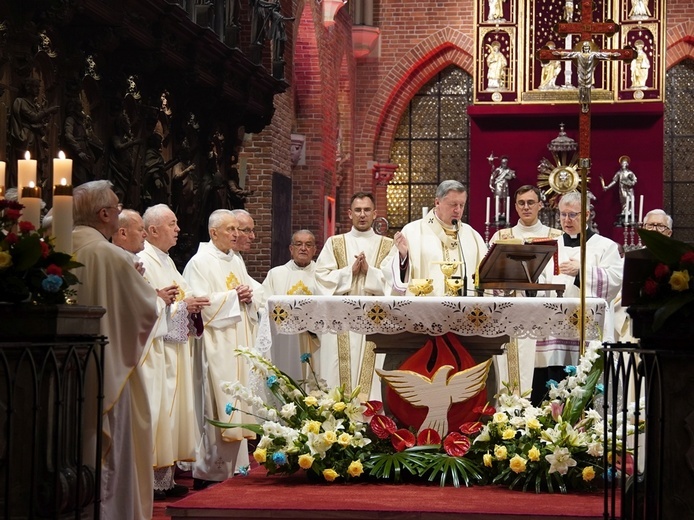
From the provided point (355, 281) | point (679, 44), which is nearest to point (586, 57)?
point (355, 281)

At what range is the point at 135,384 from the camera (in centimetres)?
604

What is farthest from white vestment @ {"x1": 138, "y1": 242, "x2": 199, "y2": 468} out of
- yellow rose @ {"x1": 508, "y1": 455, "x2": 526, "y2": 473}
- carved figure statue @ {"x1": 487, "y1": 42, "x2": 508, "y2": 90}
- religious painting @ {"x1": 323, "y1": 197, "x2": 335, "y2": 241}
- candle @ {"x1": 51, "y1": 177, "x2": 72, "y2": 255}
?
religious painting @ {"x1": 323, "y1": 197, "x2": 335, "y2": 241}

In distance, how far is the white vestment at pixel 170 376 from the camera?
7.88m

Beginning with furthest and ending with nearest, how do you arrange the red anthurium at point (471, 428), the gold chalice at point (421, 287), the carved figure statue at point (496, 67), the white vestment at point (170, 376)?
1. the carved figure statue at point (496, 67)
2. the gold chalice at point (421, 287)
3. the white vestment at point (170, 376)
4. the red anthurium at point (471, 428)

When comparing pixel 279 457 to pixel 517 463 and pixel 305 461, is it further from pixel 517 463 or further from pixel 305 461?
pixel 517 463

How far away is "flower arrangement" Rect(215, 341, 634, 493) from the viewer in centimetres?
693

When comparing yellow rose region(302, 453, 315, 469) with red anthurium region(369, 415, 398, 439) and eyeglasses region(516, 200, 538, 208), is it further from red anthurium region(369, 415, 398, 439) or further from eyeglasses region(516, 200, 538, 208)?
eyeglasses region(516, 200, 538, 208)

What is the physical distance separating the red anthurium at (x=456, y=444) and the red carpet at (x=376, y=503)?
0.24 metres

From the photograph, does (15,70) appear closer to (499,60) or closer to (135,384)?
(135,384)

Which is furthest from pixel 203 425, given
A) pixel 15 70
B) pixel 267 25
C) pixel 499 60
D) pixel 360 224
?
pixel 499 60

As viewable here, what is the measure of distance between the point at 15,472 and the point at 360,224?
5717mm

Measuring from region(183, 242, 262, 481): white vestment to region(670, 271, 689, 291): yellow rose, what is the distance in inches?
193

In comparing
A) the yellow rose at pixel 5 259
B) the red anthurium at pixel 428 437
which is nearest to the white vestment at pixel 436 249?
the red anthurium at pixel 428 437

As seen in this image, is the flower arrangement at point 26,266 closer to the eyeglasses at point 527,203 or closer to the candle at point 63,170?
the candle at point 63,170
